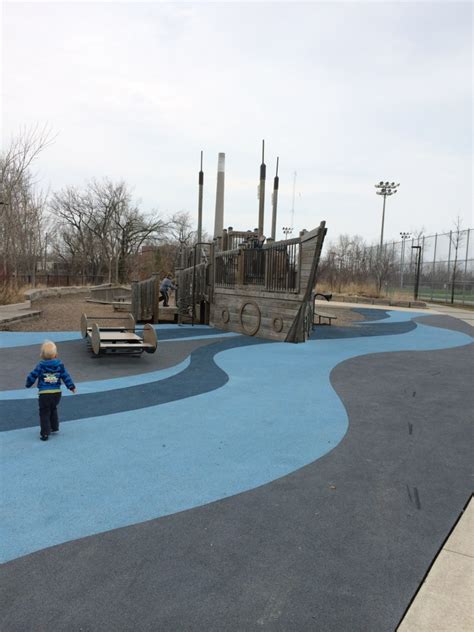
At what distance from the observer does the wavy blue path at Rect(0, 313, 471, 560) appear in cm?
345

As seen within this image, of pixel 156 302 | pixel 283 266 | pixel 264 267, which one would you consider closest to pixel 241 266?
pixel 264 267

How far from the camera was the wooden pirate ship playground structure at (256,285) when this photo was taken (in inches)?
479

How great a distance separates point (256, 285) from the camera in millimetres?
14023

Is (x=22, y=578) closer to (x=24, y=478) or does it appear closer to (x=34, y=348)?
(x=24, y=478)

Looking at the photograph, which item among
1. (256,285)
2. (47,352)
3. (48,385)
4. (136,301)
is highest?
(256,285)

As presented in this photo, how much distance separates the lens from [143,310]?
54.1 feet

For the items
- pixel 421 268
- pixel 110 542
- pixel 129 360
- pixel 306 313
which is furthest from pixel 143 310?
pixel 421 268

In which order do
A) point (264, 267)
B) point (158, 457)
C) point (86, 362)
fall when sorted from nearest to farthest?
point (158, 457) < point (86, 362) < point (264, 267)

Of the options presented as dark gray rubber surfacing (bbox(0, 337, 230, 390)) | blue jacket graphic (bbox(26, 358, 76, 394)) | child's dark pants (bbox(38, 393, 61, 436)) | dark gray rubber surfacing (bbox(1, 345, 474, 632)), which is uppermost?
blue jacket graphic (bbox(26, 358, 76, 394))

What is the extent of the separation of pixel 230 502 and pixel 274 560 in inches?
31.9

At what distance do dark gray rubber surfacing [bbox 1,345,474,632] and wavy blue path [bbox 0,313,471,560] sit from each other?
243 millimetres

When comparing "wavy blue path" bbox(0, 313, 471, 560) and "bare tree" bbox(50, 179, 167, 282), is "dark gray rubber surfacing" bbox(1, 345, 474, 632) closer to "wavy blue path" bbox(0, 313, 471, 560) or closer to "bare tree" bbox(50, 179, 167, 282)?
"wavy blue path" bbox(0, 313, 471, 560)

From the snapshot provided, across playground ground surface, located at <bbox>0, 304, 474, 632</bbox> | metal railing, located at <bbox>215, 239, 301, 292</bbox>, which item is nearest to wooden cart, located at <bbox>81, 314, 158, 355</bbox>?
playground ground surface, located at <bbox>0, 304, 474, 632</bbox>

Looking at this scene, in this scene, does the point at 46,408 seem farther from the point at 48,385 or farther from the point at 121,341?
the point at 121,341
